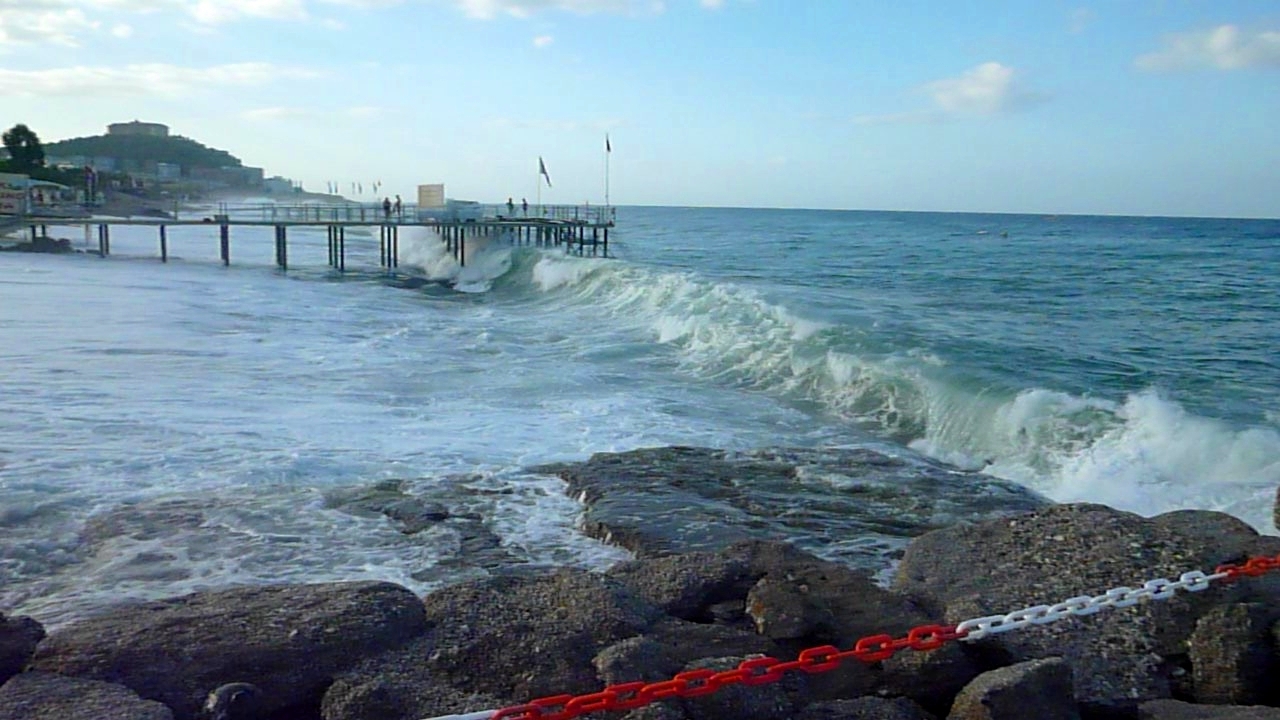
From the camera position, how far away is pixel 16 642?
478 centimetres

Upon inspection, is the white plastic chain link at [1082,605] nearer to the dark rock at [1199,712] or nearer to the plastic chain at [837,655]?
the plastic chain at [837,655]

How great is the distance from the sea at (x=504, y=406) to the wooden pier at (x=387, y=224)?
8.01 m

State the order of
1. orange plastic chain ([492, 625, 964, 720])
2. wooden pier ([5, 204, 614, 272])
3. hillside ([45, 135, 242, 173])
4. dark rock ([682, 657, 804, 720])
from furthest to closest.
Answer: hillside ([45, 135, 242, 173]) < wooden pier ([5, 204, 614, 272]) < dark rock ([682, 657, 804, 720]) < orange plastic chain ([492, 625, 964, 720])

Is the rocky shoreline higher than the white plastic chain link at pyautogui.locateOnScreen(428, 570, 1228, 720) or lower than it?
lower

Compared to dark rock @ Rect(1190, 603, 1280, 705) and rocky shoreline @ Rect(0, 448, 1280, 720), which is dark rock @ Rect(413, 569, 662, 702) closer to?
rocky shoreline @ Rect(0, 448, 1280, 720)

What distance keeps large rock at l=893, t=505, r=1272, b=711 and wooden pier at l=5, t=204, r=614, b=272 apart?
31649 millimetres

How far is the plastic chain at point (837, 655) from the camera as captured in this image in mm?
3889

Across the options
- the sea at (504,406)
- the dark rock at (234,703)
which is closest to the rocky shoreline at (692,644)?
the dark rock at (234,703)

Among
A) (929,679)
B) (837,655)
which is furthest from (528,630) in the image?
(929,679)

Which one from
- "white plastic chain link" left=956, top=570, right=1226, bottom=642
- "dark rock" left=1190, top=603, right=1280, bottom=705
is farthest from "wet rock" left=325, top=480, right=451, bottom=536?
"dark rock" left=1190, top=603, right=1280, bottom=705

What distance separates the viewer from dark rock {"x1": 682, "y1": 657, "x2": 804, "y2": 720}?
163 inches

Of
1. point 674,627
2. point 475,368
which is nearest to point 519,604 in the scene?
point 674,627

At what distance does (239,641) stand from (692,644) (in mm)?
2153

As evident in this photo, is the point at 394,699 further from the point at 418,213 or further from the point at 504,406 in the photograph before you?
the point at 418,213
